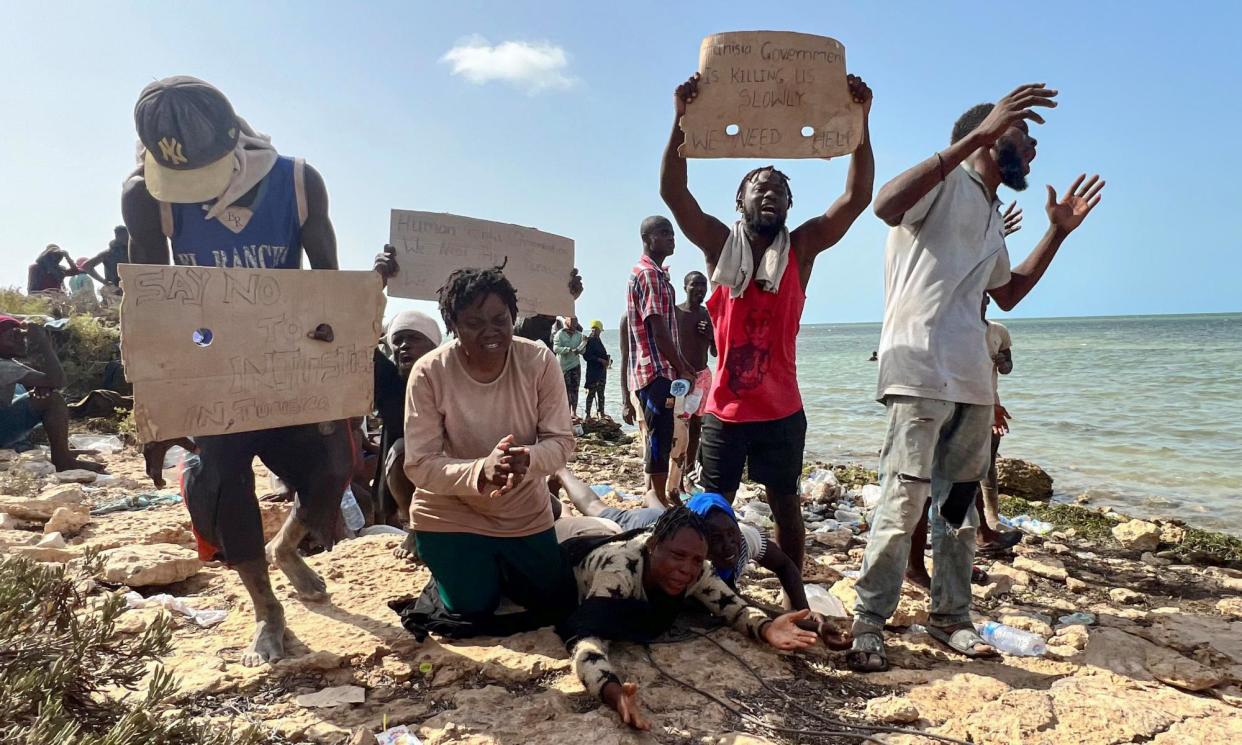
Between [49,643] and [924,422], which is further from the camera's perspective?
[924,422]

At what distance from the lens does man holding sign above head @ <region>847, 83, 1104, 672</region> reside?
2.66 meters

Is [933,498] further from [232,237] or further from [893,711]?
[232,237]

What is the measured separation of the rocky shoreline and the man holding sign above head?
268 millimetres

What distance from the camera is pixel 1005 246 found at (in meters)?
2.92

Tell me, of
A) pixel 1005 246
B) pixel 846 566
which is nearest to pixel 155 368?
pixel 1005 246

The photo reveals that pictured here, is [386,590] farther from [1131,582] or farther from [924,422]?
[1131,582]

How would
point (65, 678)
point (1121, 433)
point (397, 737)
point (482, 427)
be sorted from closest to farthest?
1. point (65, 678)
2. point (397, 737)
3. point (482, 427)
4. point (1121, 433)

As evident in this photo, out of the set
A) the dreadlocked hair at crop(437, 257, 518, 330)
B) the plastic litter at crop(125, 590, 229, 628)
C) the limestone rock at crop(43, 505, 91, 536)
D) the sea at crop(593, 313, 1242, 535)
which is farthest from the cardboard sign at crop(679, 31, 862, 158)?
the sea at crop(593, 313, 1242, 535)

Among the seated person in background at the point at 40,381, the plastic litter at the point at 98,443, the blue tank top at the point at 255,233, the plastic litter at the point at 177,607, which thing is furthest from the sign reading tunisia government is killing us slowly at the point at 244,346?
the plastic litter at the point at 98,443

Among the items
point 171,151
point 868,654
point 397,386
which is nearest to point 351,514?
point 397,386

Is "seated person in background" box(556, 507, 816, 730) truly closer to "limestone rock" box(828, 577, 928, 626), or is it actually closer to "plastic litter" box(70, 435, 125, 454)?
"limestone rock" box(828, 577, 928, 626)

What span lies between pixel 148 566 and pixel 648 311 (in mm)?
3202

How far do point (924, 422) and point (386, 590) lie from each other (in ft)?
8.30

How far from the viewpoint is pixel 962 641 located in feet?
9.05
